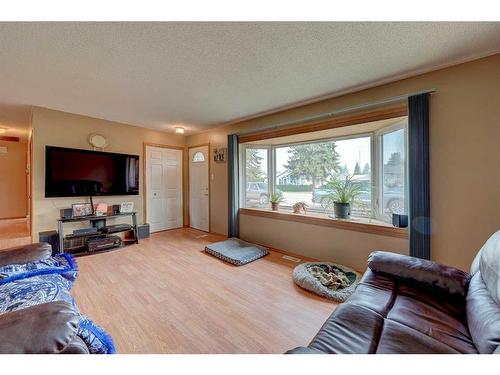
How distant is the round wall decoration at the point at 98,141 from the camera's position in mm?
3604

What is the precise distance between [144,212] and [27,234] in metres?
2.27

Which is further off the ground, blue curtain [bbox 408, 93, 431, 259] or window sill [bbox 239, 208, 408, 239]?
blue curtain [bbox 408, 93, 431, 259]

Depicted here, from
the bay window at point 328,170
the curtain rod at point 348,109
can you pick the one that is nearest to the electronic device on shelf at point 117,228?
the bay window at point 328,170

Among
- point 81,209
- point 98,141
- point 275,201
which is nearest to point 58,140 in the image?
point 98,141

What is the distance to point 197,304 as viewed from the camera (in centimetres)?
193

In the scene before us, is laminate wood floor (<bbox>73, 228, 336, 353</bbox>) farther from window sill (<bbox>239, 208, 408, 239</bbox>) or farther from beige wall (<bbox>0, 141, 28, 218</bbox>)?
beige wall (<bbox>0, 141, 28, 218</bbox>)

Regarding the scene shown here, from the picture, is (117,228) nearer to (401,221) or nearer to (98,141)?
(98,141)

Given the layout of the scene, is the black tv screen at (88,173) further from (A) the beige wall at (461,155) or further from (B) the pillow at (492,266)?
(B) the pillow at (492,266)

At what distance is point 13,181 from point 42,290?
22.9 feet

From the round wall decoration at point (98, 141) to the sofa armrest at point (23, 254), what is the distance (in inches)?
95.3

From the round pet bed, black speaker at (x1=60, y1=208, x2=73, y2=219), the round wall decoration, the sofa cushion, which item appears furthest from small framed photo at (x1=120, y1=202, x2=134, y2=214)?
the sofa cushion

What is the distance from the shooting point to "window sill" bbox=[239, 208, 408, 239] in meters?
2.37

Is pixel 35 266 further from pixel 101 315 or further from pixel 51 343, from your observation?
pixel 51 343
